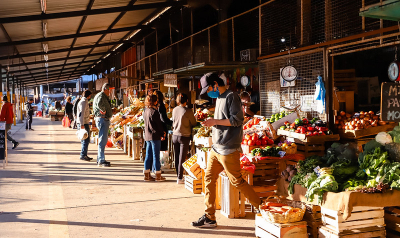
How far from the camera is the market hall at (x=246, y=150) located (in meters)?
4.65

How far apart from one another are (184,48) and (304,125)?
10.6m

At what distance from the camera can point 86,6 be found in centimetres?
1183

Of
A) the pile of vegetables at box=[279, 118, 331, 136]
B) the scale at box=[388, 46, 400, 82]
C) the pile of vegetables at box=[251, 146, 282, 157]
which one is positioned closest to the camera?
the pile of vegetables at box=[251, 146, 282, 157]

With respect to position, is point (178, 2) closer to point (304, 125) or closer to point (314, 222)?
point (304, 125)

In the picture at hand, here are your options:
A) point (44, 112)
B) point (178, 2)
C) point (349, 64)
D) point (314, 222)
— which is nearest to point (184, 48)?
point (178, 2)

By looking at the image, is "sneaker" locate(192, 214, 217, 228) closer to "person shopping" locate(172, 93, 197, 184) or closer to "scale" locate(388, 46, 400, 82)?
"person shopping" locate(172, 93, 197, 184)

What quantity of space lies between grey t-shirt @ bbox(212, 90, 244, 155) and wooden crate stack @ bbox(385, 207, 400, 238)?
1.97 m

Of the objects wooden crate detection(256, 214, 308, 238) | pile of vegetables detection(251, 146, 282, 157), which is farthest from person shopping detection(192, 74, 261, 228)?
pile of vegetables detection(251, 146, 282, 157)

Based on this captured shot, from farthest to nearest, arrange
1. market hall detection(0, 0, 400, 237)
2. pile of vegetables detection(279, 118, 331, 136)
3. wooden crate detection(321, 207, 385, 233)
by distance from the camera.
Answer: pile of vegetables detection(279, 118, 331, 136) → market hall detection(0, 0, 400, 237) → wooden crate detection(321, 207, 385, 233)

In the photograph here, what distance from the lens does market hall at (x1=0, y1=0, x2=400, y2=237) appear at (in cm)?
465

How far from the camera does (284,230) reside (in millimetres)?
4406

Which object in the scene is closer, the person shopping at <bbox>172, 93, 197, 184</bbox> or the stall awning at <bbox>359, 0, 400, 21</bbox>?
the stall awning at <bbox>359, 0, 400, 21</bbox>

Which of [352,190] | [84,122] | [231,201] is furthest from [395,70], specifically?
[84,122]

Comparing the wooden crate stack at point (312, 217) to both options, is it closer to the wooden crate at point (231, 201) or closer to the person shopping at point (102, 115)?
the wooden crate at point (231, 201)
